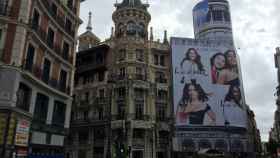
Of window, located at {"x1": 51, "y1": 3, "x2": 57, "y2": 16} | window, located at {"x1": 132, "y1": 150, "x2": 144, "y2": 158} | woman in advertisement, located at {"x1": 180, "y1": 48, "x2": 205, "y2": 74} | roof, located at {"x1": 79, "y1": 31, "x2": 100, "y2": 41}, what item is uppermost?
roof, located at {"x1": 79, "y1": 31, "x2": 100, "y2": 41}

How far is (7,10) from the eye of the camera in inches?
706

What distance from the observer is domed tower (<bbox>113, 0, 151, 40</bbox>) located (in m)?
44.7

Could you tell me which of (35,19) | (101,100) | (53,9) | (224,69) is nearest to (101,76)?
(101,100)

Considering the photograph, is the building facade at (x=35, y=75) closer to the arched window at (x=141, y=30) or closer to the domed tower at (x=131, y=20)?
the domed tower at (x=131, y=20)

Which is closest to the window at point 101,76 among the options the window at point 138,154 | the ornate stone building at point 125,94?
the ornate stone building at point 125,94

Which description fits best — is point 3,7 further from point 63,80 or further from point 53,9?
point 63,80

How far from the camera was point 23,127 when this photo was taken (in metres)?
17.4

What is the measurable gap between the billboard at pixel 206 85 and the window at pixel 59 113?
71.4ft

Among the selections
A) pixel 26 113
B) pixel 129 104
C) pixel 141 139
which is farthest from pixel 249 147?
pixel 26 113

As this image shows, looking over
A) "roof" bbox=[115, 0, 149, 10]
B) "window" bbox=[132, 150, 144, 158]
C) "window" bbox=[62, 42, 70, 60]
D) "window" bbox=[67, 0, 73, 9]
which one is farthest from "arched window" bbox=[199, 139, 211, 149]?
"window" bbox=[67, 0, 73, 9]

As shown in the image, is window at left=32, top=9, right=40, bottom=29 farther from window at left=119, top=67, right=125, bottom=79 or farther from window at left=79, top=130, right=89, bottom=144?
window at left=79, top=130, right=89, bottom=144

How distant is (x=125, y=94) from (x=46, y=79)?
2006 cm

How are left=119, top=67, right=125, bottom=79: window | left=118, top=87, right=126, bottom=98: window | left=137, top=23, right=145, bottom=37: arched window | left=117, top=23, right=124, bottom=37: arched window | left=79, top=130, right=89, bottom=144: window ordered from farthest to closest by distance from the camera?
left=117, top=23, right=124, bottom=37: arched window, left=137, top=23, right=145, bottom=37: arched window, left=79, top=130, right=89, bottom=144: window, left=119, top=67, right=125, bottom=79: window, left=118, top=87, right=126, bottom=98: window

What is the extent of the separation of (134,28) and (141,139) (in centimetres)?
1804
